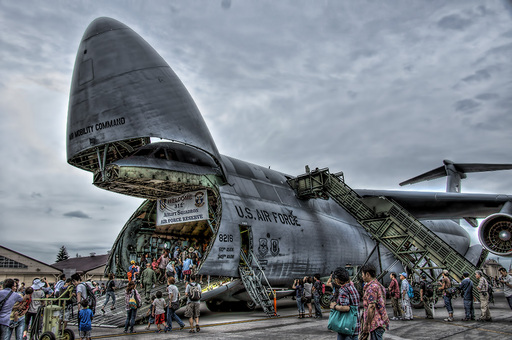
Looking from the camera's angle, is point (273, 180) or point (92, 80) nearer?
point (92, 80)

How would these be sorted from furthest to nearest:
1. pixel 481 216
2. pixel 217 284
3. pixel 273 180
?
pixel 481 216 < pixel 273 180 < pixel 217 284

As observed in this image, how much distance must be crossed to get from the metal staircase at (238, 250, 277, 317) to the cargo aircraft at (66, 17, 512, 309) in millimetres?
275

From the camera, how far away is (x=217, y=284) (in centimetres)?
1390

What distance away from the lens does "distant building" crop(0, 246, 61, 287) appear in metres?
34.1

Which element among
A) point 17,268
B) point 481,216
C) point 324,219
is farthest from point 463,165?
point 17,268

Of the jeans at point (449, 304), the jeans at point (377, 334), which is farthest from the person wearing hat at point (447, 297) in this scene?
the jeans at point (377, 334)

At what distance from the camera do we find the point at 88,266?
4641cm

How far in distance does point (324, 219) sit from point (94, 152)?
38.6 ft

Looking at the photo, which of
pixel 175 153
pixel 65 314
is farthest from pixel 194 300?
pixel 175 153

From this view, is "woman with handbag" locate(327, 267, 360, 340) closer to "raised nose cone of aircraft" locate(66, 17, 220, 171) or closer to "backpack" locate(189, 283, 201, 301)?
"backpack" locate(189, 283, 201, 301)

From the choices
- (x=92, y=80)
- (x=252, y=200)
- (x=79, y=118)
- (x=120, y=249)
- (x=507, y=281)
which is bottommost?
(x=507, y=281)

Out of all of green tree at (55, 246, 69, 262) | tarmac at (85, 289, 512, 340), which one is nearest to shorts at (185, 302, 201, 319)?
tarmac at (85, 289, 512, 340)

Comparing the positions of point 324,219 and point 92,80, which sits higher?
point 92,80

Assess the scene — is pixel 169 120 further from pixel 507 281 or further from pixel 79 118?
pixel 507 281
